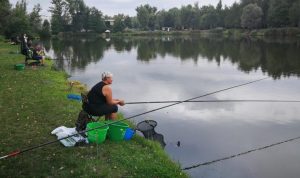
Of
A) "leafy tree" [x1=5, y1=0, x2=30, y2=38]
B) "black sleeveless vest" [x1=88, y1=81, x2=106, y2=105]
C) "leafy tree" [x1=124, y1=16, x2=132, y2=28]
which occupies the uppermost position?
"leafy tree" [x1=124, y1=16, x2=132, y2=28]

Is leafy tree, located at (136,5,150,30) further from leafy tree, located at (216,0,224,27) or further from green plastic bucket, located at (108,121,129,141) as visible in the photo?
green plastic bucket, located at (108,121,129,141)

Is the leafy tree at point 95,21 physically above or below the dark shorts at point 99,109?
above

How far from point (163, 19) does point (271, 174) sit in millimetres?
154128

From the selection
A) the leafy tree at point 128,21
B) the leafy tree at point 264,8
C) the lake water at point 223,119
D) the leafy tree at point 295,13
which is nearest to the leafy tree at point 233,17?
the leafy tree at point 264,8

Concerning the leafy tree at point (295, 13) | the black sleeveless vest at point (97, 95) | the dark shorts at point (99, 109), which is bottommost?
the dark shorts at point (99, 109)

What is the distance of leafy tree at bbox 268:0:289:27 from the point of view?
281 ft

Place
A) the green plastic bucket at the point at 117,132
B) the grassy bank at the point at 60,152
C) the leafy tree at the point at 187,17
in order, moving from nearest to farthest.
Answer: the grassy bank at the point at 60,152
the green plastic bucket at the point at 117,132
the leafy tree at the point at 187,17

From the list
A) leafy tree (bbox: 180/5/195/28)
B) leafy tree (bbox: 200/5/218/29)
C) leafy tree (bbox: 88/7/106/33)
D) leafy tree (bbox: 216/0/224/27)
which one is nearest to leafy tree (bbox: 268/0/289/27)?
leafy tree (bbox: 216/0/224/27)

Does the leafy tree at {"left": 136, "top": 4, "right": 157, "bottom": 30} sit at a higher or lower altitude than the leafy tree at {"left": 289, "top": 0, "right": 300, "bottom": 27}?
higher

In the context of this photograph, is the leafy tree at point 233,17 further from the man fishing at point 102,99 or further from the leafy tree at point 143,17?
the man fishing at point 102,99

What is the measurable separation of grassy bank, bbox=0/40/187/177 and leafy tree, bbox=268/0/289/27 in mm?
82947

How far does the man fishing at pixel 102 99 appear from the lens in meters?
8.83

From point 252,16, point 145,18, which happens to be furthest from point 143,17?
point 252,16

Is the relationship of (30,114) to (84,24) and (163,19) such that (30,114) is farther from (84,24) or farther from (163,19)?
(163,19)
